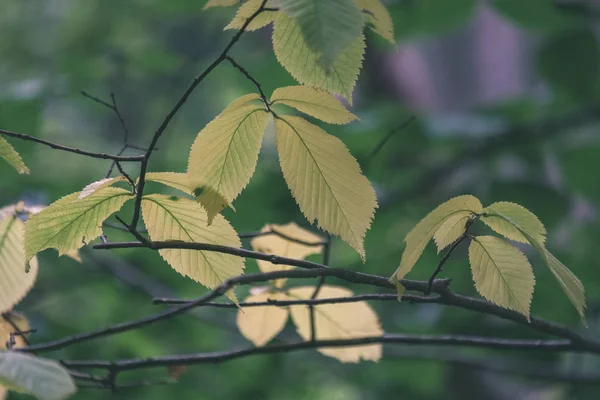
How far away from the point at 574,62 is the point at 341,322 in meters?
1.13

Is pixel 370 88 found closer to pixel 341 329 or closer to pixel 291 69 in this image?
pixel 341 329

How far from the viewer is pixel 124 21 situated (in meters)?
3.27

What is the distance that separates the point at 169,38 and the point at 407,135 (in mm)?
3147

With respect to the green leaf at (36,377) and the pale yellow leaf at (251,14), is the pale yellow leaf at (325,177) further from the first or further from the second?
the green leaf at (36,377)

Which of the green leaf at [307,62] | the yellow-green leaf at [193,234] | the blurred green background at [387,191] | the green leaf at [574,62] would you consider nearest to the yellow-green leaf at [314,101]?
the green leaf at [307,62]

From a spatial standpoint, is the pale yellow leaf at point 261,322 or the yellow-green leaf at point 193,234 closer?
the yellow-green leaf at point 193,234

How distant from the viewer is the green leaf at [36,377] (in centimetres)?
32

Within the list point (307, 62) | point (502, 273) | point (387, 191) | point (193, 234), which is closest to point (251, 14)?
point (307, 62)

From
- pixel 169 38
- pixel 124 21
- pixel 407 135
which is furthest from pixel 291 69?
pixel 169 38

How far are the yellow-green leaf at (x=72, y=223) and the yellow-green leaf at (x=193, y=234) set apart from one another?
0.04 meters

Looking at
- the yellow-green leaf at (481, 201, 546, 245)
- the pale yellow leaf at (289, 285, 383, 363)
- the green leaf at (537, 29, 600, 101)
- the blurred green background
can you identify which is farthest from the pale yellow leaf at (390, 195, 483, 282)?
the green leaf at (537, 29, 600, 101)

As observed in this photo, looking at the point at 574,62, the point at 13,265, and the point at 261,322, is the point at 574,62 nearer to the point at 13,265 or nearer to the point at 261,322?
the point at 261,322

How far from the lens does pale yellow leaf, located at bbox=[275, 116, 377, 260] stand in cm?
48

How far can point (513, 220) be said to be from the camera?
458 mm
